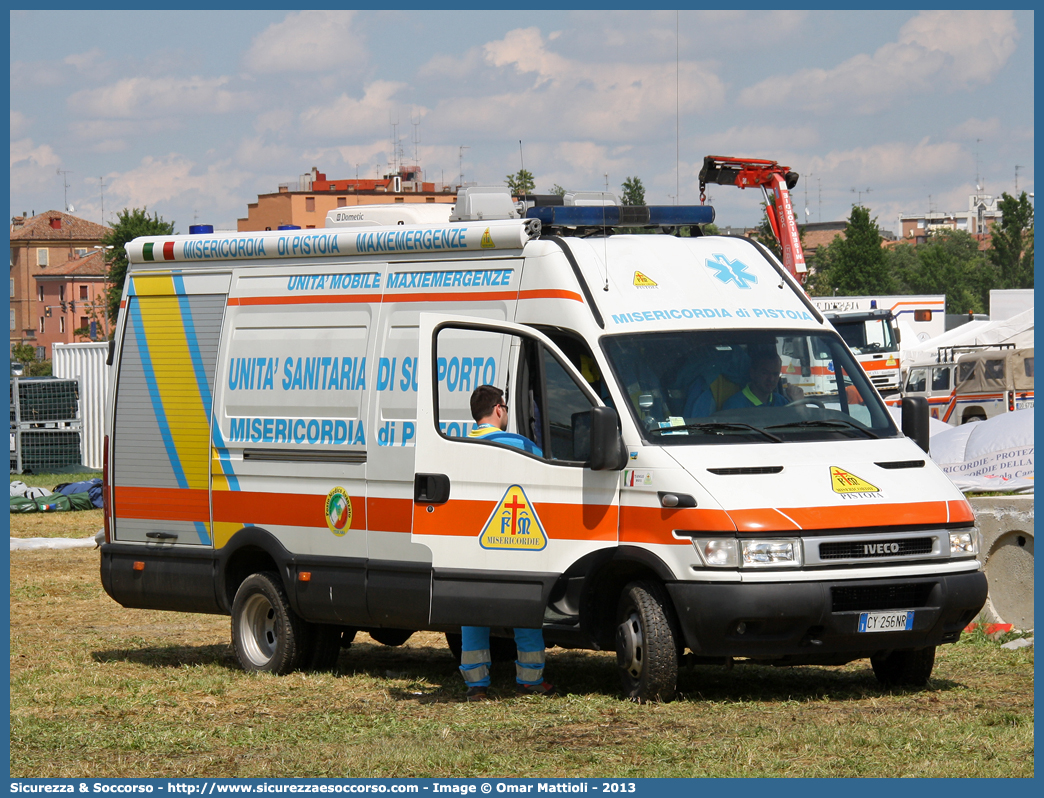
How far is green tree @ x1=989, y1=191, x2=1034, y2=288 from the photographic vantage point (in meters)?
101

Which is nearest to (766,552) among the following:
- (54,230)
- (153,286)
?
(153,286)

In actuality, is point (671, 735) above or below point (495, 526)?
below

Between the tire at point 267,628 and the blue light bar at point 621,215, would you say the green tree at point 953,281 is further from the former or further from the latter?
the tire at point 267,628

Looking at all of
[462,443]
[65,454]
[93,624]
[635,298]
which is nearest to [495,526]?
[462,443]

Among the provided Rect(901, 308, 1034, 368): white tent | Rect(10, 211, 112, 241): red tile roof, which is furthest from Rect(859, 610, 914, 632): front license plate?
Rect(10, 211, 112, 241): red tile roof

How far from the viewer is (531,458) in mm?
8789

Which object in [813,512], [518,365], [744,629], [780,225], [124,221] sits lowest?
[744,629]

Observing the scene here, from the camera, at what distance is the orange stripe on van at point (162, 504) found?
10688 millimetres

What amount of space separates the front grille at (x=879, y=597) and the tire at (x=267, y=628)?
12.8 feet

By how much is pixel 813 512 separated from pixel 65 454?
28.1 m

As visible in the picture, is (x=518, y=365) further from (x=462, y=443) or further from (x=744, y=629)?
(x=744, y=629)

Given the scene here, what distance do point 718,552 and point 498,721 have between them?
146cm

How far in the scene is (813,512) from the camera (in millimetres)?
8008

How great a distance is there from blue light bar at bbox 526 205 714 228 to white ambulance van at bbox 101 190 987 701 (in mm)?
21
